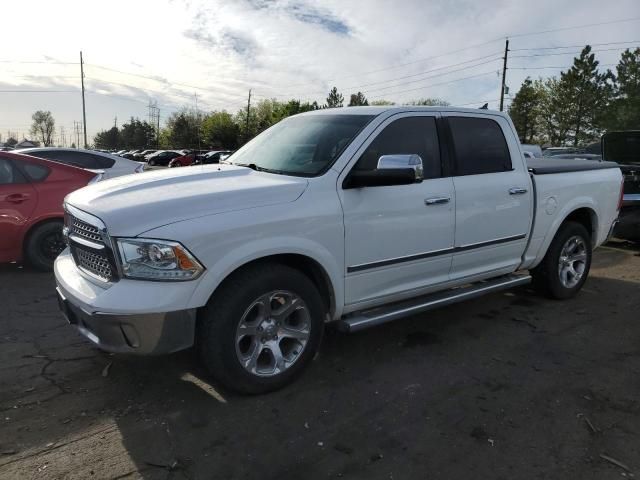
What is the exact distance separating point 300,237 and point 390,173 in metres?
0.74

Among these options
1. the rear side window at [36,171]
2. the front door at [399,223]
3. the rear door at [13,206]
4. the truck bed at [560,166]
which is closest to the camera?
the front door at [399,223]

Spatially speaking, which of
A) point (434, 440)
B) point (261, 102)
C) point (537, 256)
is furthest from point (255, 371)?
point (261, 102)

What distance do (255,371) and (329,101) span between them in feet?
267

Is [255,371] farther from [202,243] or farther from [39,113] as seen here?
[39,113]

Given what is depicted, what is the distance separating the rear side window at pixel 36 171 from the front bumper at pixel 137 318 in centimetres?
415

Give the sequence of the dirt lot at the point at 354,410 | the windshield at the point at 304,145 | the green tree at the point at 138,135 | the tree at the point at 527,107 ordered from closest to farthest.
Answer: the dirt lot at the point at 354,410 → the windshield at the point at 304,145 → the tree at the point at 527,107 → the green tree at the point at 138,135

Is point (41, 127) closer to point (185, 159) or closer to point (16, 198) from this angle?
point (185, 159)

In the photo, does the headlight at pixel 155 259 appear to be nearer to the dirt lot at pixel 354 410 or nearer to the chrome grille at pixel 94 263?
the chrome grille at pixel 94 263

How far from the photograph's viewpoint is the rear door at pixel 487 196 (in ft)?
13.9

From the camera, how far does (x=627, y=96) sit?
1734 inches

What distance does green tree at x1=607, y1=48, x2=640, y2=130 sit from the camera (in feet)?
139

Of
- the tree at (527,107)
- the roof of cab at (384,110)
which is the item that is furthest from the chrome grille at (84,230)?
the tree at (527,107)

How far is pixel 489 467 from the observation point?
8.66 feet

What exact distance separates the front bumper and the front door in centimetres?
122
